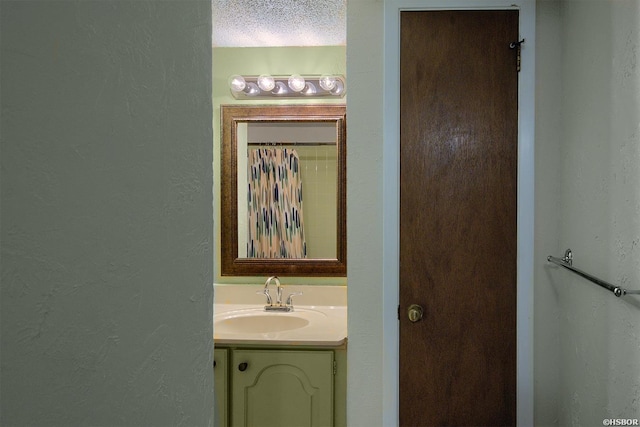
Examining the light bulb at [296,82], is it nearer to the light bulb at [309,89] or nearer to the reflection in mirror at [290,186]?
the light bulb at [309,89]

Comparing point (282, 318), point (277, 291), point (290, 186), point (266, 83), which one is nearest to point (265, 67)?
point (266, 83)

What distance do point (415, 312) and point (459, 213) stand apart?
367 millimetres

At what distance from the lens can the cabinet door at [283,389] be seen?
1.91 m

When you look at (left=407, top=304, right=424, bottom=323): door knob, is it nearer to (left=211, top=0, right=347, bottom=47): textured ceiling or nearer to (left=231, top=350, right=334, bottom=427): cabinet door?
(left=231, top=350, right=334, bottom=427): cabinet door

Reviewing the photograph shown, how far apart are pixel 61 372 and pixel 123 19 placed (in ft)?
0.94

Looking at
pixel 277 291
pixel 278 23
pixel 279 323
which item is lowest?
pixel 279 323

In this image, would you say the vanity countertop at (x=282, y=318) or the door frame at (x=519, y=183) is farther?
the vanity countertop at (x=282, y=318)

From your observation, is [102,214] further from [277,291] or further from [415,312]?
[277,291]

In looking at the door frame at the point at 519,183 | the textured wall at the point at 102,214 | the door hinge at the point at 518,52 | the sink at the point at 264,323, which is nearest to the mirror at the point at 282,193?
the sink at the point at 264,323

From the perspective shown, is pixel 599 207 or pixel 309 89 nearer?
pixel 599 207

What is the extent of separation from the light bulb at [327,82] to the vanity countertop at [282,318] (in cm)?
97

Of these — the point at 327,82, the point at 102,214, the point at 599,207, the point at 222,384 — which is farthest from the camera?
the point at 327,82

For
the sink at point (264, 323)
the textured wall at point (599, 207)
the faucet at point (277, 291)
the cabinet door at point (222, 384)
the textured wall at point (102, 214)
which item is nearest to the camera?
the textured wall at point (102, 214)

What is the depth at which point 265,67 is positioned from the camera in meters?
2.38
